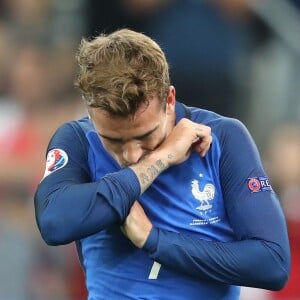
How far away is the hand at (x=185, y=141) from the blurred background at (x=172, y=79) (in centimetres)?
325

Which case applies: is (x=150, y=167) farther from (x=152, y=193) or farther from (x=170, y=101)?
(x=170, y=101)

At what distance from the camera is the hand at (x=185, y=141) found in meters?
4.19

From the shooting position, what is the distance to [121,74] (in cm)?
401

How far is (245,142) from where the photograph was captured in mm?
4301

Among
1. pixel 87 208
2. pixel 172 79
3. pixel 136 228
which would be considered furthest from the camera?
pixel 172 79

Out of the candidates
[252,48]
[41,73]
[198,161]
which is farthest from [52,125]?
[198,161]

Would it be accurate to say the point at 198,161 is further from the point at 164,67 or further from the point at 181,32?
the point at 181,32

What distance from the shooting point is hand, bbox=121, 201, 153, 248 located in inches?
161

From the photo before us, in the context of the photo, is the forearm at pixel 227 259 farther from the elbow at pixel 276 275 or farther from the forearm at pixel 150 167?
the forearm at pixel 150 167

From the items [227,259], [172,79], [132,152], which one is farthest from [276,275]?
[172,79]

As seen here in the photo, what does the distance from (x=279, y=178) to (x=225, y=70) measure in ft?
3.41

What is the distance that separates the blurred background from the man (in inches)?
121

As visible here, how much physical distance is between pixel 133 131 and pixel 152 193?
1.18 feet

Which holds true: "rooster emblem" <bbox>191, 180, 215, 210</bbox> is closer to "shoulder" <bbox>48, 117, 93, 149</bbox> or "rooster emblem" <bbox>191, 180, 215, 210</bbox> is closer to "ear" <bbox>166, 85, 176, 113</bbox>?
"ear" <bbox>166, 85, 176, 113</bbox>
